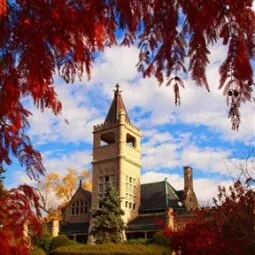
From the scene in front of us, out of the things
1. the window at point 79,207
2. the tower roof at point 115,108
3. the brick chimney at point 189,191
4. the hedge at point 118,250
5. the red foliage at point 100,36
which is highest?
the tower roof at point 115,108

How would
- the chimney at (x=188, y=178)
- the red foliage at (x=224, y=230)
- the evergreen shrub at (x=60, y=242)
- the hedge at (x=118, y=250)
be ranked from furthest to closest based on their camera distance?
the chimney at (x=188, y=178), the evergreen shrub at (x=60, y=242), the hedge at (x=118, y=250), the red foliage at (x=224, y=230)

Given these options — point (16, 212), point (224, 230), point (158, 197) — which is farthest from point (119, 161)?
point (16, 212)

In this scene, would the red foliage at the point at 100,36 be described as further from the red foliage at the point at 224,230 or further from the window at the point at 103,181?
the window at the point at 103,181

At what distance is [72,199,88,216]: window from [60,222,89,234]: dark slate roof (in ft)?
3.81

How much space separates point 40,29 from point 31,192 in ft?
7.15

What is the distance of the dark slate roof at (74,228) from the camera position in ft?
140

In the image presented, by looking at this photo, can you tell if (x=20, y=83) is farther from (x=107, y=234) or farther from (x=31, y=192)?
(x=107, y=234)

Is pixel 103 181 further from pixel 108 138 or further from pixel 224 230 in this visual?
pixel 224 230

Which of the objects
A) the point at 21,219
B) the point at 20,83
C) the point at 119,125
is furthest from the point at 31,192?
the point at 119,125

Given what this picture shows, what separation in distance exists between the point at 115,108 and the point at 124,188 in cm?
856

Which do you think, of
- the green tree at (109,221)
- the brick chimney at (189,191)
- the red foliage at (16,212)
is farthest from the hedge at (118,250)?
the red foliage at (16,212)

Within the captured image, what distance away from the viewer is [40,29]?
4.14 m

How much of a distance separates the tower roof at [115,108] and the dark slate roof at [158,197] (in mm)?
6815

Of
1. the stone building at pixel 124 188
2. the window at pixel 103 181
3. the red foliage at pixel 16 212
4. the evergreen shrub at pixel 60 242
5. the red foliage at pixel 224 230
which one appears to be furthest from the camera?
the window at pixel 103 181
